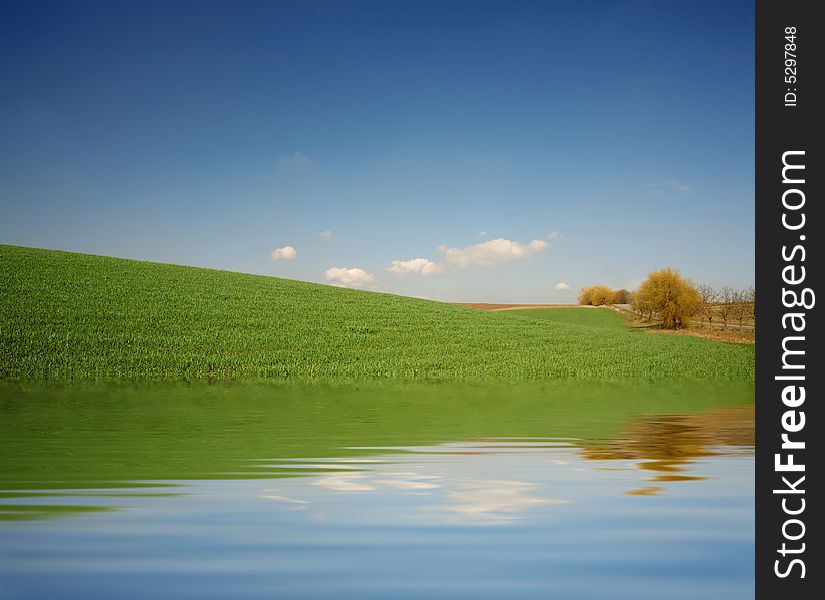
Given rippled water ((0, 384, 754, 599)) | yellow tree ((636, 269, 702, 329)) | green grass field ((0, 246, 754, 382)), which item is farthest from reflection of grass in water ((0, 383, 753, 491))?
yellow tree ((636, 269, 702, 329))

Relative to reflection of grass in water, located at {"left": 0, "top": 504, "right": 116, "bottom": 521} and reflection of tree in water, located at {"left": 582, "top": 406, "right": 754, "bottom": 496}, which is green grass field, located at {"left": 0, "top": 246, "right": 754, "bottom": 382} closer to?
reflection of tree in water, located at {"left": 582, "top": 406, "right": 754, "bottom": 496}

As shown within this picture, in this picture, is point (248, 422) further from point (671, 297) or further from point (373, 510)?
point (671, 297)

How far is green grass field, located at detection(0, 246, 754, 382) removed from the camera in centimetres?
2928

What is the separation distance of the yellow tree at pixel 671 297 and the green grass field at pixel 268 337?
2339 centimetres

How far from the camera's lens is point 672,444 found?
33.6ft

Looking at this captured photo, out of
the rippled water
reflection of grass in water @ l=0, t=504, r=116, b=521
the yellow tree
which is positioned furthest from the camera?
the yellow tree

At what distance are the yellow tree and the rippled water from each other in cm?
6937

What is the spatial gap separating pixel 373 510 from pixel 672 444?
5.83 metres

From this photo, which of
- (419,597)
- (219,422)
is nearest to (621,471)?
(419,597)

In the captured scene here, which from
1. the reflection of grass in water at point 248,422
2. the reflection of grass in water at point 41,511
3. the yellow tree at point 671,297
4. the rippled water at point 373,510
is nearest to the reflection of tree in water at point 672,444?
the rippled water at point 373,510

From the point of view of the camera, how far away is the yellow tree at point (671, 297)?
7812 centimetres

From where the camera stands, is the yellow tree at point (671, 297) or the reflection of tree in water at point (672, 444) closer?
the reflection of tree in water at point (672, 444)

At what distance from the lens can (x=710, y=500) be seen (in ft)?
20.9

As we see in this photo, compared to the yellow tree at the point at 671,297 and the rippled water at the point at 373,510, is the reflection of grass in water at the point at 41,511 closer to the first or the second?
the rippled water at the point at 373,510
